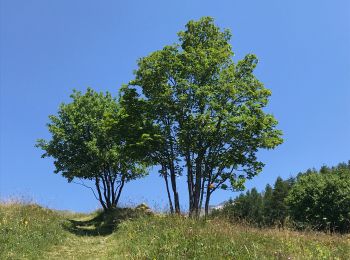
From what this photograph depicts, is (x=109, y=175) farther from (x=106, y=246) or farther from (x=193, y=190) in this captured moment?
(x=106, y=246)

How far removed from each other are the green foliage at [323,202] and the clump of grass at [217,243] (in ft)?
59.4

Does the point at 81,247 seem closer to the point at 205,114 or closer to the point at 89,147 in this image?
the point at 205,114

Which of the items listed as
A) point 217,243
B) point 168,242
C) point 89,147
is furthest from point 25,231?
point 89,147

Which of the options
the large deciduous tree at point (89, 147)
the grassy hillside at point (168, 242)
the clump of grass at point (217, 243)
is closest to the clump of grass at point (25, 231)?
the grassy hillside at point (168, 242)

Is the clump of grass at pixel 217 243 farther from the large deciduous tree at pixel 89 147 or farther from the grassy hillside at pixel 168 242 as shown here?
the large deciduous tree at pixel 89 147

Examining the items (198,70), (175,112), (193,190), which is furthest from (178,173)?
(198,70)

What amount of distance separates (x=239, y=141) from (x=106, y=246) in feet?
28.7

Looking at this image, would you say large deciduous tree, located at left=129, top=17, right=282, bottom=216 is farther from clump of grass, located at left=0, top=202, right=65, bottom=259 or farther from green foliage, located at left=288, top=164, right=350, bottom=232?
green foliage, located at left=288, top=164, right=350, bottom=232

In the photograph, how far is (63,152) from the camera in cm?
2888

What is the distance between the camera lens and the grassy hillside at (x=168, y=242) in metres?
11.1

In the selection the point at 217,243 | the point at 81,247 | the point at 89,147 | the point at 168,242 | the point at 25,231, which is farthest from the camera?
the point at 89,147

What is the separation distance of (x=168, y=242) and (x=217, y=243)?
1.44 meters

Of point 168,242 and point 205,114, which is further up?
point 205,114

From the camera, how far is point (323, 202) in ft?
106
